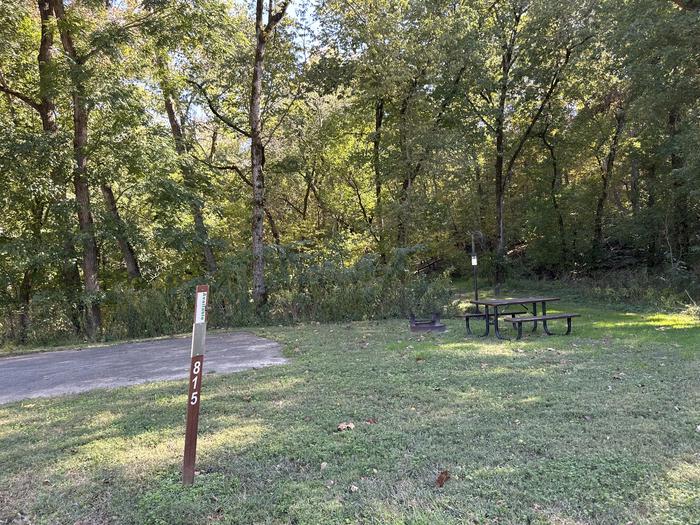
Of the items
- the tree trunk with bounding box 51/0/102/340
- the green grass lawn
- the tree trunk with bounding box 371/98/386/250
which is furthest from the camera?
the tree trunk with bounding box 371/98/386/250

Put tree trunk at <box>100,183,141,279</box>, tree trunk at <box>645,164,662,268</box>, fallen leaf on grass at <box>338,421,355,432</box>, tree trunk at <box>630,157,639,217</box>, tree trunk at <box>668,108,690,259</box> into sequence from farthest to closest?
1. tree trunk at <box>630,157,639,217</box>
2. tree trunk at <box>645,164,662,268</box>
3. tree trunk at <box>668,108,690,259</box>
4. tree trunk at <box>100,183,141,279</box>
5. fallen leaf on grass at <box>338,421,355,432</box>

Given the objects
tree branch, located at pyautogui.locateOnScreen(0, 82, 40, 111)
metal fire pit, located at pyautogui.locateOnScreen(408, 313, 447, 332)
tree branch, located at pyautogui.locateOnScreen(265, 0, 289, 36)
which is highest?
tree branch, located at pyautogui.locateOnScreen(265, 0, 289, 36)

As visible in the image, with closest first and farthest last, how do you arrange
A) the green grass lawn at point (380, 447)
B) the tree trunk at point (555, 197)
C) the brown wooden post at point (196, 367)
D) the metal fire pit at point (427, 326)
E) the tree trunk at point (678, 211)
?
1. the green grass lawn at point (380, 447)
2. the brown wooden post at point (196, 367)
3. the metal fire pit at point (427, 326)
4. the tree trunk at point (678, 211)
5. the tree trunk at point (555, 197)

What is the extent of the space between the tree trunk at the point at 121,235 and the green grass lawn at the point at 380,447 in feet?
26.0

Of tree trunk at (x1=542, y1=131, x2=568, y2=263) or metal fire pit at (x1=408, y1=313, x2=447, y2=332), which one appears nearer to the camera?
metal fire pit at (x1=408, y1=313, x2=447, y2=332)

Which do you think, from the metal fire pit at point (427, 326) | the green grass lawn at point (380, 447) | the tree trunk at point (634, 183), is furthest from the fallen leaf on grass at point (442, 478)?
the tree trunk at point (634, 183)

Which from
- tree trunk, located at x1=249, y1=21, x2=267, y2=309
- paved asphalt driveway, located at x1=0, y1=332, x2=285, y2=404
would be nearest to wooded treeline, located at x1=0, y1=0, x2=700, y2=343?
tree trunk, located at x1=249, y1=21, x2=267, y2=309

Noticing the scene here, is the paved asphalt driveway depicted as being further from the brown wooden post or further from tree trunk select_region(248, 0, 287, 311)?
the brown wooden post

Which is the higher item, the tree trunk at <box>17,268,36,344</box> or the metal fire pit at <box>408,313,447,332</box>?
the tree trunk at <box>17,268,36,344</box>

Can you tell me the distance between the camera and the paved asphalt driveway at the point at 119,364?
18.3 ft

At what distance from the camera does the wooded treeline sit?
1061 cm

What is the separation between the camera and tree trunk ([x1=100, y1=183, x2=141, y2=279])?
11.9m

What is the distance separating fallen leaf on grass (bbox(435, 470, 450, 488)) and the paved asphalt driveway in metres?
3.66

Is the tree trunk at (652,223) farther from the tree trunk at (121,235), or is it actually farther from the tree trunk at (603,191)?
the tree trunk at (121,235)
